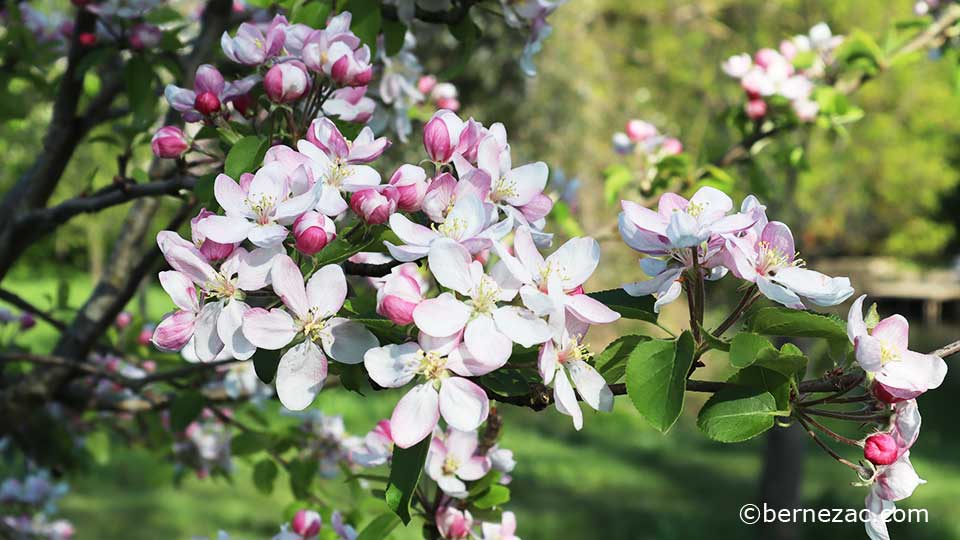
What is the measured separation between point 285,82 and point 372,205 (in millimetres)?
283

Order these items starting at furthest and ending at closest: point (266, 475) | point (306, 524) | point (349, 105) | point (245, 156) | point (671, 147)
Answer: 1. point (671, 147)
2. point (266, 475)
3. point (306, 524)
4. point (349, 105)
5. point (245, 156)

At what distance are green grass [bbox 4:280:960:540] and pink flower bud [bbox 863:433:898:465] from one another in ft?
13.3

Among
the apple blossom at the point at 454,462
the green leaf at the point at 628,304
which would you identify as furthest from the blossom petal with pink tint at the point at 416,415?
the apple blossom at the point at 454,462

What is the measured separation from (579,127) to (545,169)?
9.43m

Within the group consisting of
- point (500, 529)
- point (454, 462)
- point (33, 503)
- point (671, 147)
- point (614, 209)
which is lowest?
point (33, 503)

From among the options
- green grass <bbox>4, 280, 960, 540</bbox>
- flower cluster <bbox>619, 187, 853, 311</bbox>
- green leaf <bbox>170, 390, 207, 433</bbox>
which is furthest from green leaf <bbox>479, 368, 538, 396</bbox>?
green grass <bbox>4, 280, 960, 540</bbox>

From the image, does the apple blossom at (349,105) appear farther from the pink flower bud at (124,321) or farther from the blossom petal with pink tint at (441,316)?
the pink flower bud at (124,321)

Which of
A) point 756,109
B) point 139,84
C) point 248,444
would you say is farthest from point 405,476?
point 756,109

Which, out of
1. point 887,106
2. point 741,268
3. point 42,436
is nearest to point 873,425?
point 741,268

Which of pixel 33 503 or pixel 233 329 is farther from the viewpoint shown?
pixel 33 503

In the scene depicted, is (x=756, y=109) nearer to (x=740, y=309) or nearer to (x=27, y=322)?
(x=740, y=309)

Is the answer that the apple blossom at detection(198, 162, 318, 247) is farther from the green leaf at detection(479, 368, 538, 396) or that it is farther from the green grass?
the green grass

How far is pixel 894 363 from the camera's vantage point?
0.91 m

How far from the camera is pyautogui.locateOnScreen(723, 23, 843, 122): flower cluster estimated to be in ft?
8.52
